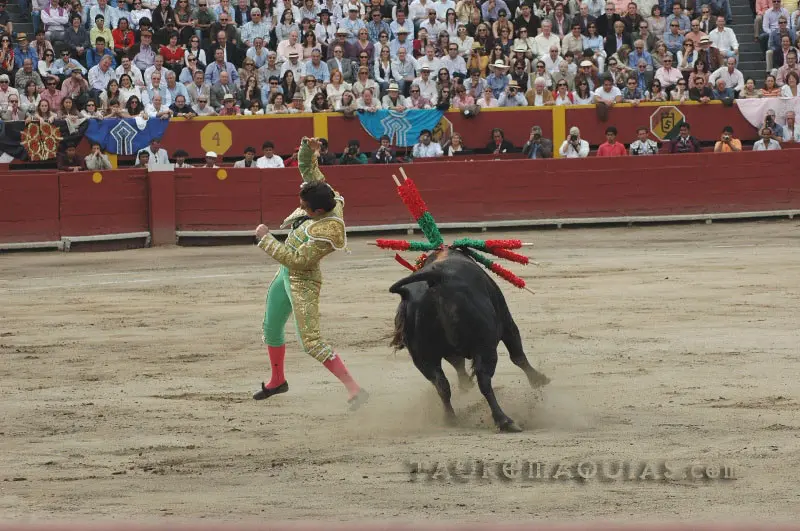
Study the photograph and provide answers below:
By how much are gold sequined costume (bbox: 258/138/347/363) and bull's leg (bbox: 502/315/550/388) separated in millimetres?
869

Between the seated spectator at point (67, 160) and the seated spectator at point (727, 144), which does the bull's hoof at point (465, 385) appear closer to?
the seated spectator at point (67, 160)

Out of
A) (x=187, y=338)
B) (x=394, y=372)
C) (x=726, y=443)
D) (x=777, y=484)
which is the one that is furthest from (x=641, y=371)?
(x=187, y=338)

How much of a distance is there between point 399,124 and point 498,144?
1.35 metres

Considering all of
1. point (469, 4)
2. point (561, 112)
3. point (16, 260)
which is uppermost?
point (469, 4)

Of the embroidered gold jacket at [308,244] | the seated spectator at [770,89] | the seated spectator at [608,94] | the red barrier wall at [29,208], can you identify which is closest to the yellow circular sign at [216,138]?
the red barrier wall at [29,208]

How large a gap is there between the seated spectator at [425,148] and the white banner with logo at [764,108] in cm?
426

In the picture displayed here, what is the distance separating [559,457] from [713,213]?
39.6 feet

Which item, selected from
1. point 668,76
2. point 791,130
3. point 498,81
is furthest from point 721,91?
point 498,81

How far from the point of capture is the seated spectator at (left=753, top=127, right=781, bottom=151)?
1747 centimetres

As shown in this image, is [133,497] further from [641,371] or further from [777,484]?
[641,371]

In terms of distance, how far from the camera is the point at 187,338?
30.5 feet

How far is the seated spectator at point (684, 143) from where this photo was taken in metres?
17.4

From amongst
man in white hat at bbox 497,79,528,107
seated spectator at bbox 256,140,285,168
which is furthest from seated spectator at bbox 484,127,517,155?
seated spectator at bbox 256,140,285,168

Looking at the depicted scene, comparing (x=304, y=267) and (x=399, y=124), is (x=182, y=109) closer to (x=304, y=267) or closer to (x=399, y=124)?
(x=399, y=124)
